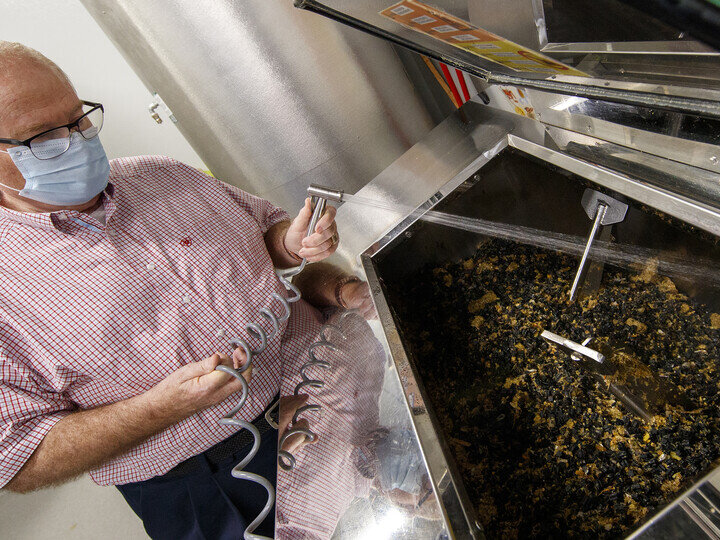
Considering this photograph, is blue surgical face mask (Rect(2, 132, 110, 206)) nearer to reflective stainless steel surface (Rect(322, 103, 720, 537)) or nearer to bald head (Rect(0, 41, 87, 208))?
bald head (Rect(0, 41, 87, 208))

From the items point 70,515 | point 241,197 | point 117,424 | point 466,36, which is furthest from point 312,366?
point 70,515

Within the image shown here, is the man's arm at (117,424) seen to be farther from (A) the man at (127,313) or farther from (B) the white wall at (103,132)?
(B) the white wall at (103,132)

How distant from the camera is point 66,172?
1138 millimetres

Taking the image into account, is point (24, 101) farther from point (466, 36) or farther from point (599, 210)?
point (599, 210)

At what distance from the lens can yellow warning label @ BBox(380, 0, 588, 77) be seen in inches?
33.1

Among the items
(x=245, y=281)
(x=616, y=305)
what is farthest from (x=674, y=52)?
(x=245, y=281)

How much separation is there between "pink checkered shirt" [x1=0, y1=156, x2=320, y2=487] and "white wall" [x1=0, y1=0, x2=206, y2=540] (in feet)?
4.42

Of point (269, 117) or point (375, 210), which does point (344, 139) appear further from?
point (375, 210)

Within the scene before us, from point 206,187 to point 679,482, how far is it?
1.29 meters

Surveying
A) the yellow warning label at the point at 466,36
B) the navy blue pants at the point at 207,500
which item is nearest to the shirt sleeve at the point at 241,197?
the navy blue pants at the point at 207,500

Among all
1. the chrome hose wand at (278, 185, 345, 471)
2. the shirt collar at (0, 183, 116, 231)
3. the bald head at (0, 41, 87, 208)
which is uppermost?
the bald head at (0, 41, 87, 208)

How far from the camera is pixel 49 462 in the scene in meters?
1.07

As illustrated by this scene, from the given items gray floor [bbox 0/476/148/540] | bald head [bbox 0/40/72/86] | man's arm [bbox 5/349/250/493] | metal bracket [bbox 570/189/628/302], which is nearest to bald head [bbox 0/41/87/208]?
bald head [bbox 0/40/72/86]

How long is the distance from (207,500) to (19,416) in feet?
1.72
